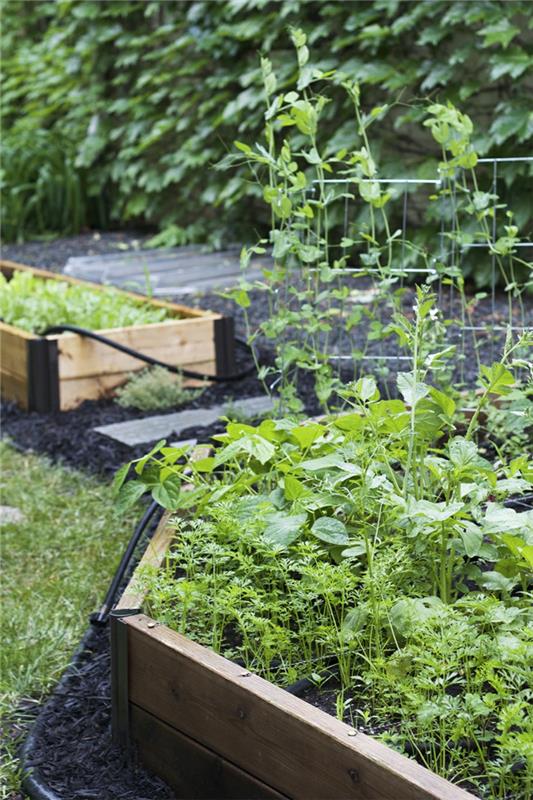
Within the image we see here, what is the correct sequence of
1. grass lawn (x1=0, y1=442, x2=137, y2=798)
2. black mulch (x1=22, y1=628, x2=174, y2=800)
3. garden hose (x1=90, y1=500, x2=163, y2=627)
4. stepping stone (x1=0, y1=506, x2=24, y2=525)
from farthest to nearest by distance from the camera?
stepping stone (x1=0, y1=506, x2=24, y2=525) < garden hose (x1=90, y1=500, x2=163, y2=627) < grass lawn (x1=0, y1=442, x2=137, y2=798) < black mulch (x1=22, y1=628, x2=174, y2=800)

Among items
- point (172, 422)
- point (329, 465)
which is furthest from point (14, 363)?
point (329, 465)

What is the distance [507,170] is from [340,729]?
174 inches

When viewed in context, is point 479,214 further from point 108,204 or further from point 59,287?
point 108,204

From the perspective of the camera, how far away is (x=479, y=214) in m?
2.93

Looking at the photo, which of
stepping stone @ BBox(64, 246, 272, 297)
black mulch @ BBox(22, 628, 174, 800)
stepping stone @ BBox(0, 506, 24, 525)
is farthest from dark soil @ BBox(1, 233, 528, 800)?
stepping stone @ BBox(0, 506, 24, 525)

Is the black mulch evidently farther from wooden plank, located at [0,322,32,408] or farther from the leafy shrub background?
A: the leafy shrub background

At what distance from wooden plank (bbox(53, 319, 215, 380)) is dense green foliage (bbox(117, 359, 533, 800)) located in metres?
2.04

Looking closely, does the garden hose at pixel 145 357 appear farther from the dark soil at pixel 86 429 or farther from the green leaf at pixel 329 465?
the green leaf at pixel 329 465

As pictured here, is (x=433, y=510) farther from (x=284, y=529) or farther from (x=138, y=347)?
(x=138, y=347)

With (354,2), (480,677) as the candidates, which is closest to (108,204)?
(354,2)

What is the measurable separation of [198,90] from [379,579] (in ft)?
22.0

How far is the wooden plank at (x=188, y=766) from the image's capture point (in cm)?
176

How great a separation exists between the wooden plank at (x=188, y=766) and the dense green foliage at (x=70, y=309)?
281 cm

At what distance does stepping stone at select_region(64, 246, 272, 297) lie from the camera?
6262 mm
